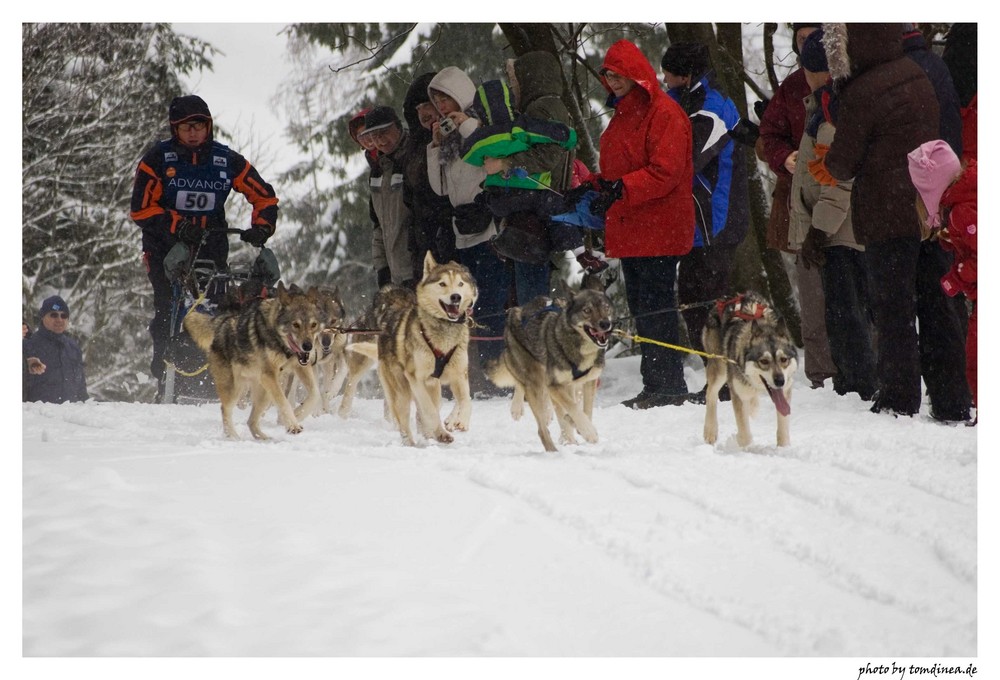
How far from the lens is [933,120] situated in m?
4.14

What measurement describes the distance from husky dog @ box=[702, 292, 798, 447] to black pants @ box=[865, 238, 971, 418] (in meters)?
0.45

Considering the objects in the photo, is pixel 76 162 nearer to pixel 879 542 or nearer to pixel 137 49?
pixel 137 49

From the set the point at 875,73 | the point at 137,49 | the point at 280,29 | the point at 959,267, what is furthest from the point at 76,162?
the point at 959,267

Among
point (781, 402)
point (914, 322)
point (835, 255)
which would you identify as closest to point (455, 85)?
point (835, 255)

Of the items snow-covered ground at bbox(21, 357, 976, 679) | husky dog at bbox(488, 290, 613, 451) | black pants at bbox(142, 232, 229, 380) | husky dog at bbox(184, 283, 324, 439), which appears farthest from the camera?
black pants at bbox(142, 232, 229, 380)

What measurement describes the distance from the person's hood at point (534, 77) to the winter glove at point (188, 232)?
208 centimetres

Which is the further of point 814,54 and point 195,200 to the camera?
point 195,200

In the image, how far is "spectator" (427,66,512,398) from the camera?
18.6 feet

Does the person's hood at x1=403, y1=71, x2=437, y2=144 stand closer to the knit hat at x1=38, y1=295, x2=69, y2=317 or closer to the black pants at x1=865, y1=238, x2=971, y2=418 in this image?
the knit hat at x1=38, y1=295, x2=69, y2=317

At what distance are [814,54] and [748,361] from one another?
1517 millimetres

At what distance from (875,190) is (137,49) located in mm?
3712

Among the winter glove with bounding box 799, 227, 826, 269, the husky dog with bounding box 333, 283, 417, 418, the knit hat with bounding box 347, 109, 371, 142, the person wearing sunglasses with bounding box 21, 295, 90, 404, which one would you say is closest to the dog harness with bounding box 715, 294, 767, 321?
the winter glove with bounding box 799, 227, 826, 269

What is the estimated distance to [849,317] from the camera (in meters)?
5.12

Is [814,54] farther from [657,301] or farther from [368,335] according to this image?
[368,335]
